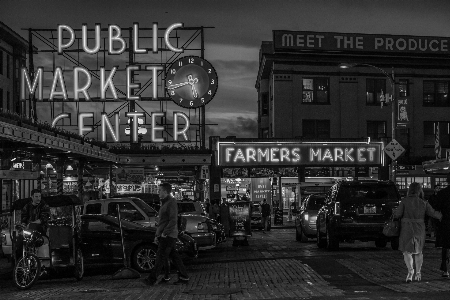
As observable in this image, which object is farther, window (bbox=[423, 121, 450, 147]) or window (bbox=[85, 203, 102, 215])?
window (bbox=[423, 121, 450, 147])

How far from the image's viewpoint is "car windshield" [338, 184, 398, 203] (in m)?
20.9

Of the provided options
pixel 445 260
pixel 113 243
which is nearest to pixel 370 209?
pixel 445 260

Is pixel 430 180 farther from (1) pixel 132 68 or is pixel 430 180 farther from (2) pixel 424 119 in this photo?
(1) pixel 132 68

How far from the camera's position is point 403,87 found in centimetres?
→ 4859

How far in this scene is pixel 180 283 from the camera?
563 inches

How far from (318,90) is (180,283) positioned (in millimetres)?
35062

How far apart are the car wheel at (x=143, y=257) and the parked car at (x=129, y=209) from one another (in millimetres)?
3140

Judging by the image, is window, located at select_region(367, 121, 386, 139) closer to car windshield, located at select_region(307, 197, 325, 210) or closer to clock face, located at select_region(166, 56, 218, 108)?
clock face, located at select_region(166, 56, 218, 108)

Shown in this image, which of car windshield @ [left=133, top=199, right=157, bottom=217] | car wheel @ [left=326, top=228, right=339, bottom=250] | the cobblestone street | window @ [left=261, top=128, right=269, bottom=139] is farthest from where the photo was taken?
window @ [left=261, top=128, right=269, bottom=139]

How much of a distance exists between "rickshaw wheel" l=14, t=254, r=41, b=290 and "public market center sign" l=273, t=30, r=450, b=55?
112 ft

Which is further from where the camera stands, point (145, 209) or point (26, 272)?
point (145, 209)

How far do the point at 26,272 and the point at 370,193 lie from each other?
10335 mm

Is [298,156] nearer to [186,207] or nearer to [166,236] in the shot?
[186,207]

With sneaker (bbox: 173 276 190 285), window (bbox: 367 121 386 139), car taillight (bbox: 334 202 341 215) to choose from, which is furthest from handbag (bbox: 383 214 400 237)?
window (bbox: 367 121 386 139)
